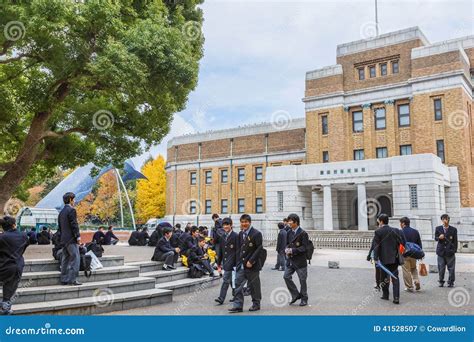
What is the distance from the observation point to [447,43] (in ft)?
97.9

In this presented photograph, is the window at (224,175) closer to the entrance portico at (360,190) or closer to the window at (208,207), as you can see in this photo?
the window at (208,207)

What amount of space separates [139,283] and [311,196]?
25.5 metres

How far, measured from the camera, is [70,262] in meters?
8.20

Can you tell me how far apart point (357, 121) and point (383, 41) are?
21.2 ft

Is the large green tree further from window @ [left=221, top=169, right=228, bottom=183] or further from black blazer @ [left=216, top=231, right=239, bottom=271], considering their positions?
window @ [left=221, top=169, right=228, bottom=183]

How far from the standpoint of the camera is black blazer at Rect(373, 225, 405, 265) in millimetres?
8695

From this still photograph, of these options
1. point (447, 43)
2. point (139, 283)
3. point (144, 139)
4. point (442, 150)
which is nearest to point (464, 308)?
point (139, 283)

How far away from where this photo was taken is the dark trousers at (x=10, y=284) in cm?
670

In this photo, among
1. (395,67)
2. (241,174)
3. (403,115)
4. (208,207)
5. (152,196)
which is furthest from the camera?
(152,196)

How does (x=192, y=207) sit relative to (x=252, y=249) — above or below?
above

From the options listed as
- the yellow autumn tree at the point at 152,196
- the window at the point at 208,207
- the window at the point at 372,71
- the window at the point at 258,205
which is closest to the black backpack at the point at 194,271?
the window at the point at 372,71

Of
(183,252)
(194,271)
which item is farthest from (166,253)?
(194,271)

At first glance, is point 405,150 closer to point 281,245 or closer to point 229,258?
point 281,245

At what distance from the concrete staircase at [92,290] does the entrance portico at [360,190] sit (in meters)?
20.3
